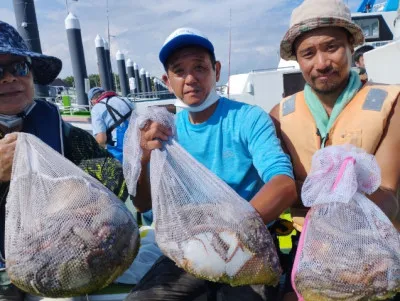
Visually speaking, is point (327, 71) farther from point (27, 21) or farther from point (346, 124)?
point (27, 21)

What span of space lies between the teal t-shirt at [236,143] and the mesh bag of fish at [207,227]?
13.2 inches

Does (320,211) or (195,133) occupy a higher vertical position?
(195,133)

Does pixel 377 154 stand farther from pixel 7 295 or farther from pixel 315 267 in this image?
pixel 7 295

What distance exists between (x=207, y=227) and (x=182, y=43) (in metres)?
0.93

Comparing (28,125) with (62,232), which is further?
(28,125)

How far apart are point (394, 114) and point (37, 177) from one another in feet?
5.26

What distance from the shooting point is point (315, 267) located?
1.18 metres

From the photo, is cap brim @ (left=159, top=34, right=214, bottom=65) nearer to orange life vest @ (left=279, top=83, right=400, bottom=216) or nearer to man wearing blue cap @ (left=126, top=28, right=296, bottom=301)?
man wearing blue cap @ (left=126, top=28, right=296, bottom=301)

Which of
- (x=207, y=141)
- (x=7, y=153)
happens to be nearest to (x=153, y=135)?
(x=207, y=141)

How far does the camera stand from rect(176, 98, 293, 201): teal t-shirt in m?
1.67

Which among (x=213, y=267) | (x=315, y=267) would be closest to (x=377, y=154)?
(x=315, y=267)

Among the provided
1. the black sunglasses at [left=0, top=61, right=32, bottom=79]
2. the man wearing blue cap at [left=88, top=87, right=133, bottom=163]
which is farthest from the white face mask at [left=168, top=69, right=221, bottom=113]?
the man wearing blue cap at [left=88, top=87, right=133, bottom=163]

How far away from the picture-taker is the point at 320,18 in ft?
5.58

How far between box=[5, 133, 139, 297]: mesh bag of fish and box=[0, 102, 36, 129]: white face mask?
0.47 metres
